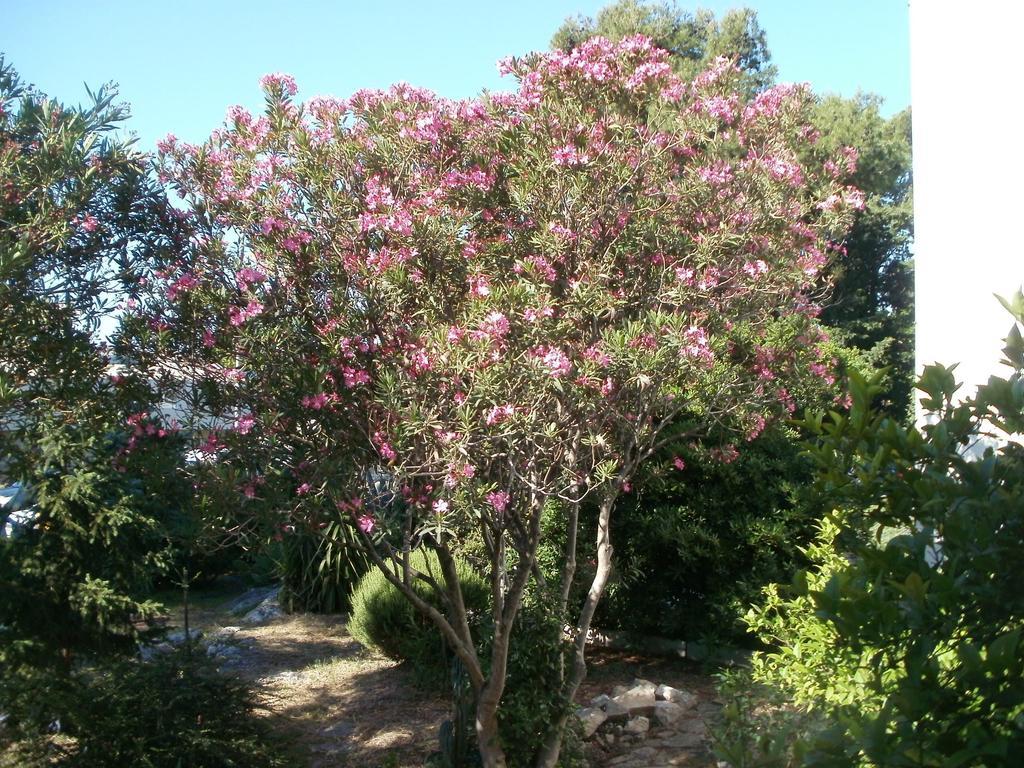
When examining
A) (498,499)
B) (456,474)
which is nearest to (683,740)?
(498,499)

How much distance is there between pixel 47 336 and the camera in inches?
154

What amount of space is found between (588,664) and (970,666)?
6520 mm

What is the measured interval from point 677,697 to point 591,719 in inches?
35.0

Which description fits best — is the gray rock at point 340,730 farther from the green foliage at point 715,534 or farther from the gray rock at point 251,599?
the gray rock at point 251,599

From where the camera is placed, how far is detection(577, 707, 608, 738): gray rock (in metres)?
5.98

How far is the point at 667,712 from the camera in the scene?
632cm

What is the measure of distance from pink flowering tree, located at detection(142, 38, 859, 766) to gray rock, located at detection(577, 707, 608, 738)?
33.0 inches

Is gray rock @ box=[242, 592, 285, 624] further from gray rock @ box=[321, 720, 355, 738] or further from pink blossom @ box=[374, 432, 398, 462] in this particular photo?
pink blossom @ box=[374, 432, 398, 462]

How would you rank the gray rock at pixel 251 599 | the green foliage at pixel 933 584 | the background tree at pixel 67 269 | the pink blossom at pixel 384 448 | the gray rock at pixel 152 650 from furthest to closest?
the gray rock at pixel 251 599, the gray rock at pixel 152 650, the pink blossom at pixel 384 448, the background tree at pixel 67 269, the green foliage at pixel 933 584

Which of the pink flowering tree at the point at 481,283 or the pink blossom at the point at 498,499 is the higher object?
the pink flowering tree at the point at 481,283

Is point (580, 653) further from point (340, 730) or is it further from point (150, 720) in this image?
point (150, 720)

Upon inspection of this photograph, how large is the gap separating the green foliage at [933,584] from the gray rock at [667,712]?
15.2 ft

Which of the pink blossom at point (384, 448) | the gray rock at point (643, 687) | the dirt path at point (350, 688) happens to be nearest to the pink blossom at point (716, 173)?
the pink blossom at point (384, 448)

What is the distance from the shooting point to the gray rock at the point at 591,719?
19.6 ft
